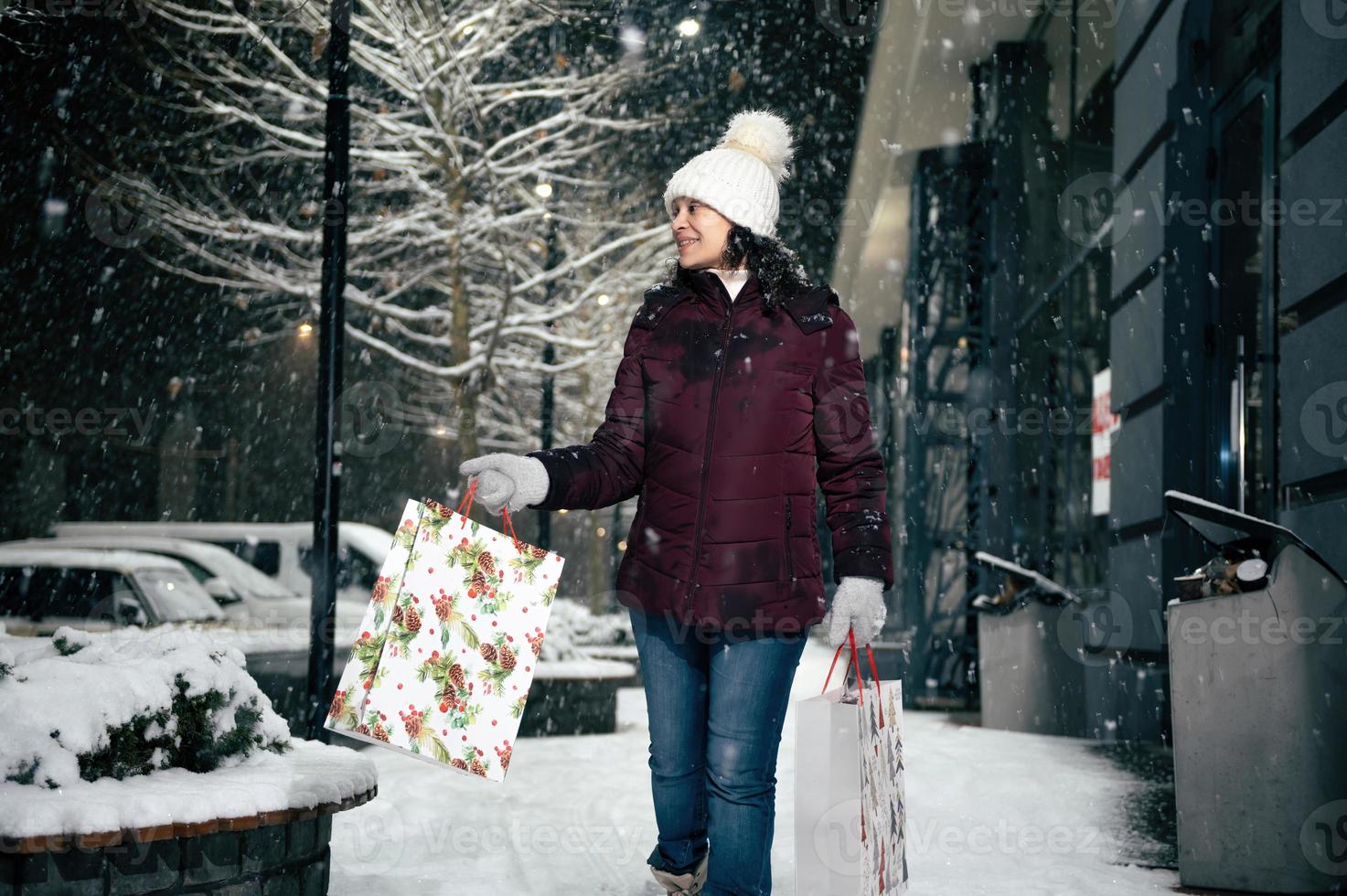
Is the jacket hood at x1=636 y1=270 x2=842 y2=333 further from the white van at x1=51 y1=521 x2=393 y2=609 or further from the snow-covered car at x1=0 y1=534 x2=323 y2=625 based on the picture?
the white van at x1=51 y1=521 x2=393 y2=609

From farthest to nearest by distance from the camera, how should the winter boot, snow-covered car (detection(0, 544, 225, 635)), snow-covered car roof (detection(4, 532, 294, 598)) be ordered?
snow-covered car roof (detection(4, 532, 294, 598)) → snow-covered car (detection(0, 544, 225, 635)) → the winter boot

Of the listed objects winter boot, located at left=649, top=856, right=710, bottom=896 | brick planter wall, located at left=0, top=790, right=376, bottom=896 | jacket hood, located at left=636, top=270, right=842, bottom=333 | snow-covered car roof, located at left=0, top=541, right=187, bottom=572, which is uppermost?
jacket hood, located at left=636, top=270, right=842, bottom=333

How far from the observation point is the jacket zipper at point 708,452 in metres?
3.03

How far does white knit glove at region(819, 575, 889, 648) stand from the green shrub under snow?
1.75 metres

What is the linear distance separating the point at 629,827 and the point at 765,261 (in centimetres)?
313

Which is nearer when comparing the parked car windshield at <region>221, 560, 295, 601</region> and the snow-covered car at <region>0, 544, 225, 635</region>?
the snow-covered car at <region>0, 544, 225, 635</region>

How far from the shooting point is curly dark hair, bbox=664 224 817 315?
127 inches

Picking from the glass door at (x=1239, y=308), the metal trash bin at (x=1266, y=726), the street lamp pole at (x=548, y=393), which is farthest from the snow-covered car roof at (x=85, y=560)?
the metal trash bin at (x=1266, y=726)

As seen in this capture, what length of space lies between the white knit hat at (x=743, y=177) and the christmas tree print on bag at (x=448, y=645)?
1050 millimetres

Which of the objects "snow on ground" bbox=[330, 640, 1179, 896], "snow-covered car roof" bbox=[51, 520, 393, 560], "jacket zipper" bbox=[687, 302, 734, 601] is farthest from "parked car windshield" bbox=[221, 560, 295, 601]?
"jacket zipper" bbox=[687, 302, 734, 601]

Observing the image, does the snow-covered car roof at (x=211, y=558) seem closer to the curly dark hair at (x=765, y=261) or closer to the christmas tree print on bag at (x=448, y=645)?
the christmas tree print on bag at (x=448, y=645)

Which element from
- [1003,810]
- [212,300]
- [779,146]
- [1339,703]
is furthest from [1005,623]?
[212,300]

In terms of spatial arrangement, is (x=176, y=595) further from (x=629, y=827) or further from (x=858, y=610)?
(x=858, y=610)

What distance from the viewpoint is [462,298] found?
1387 cm
